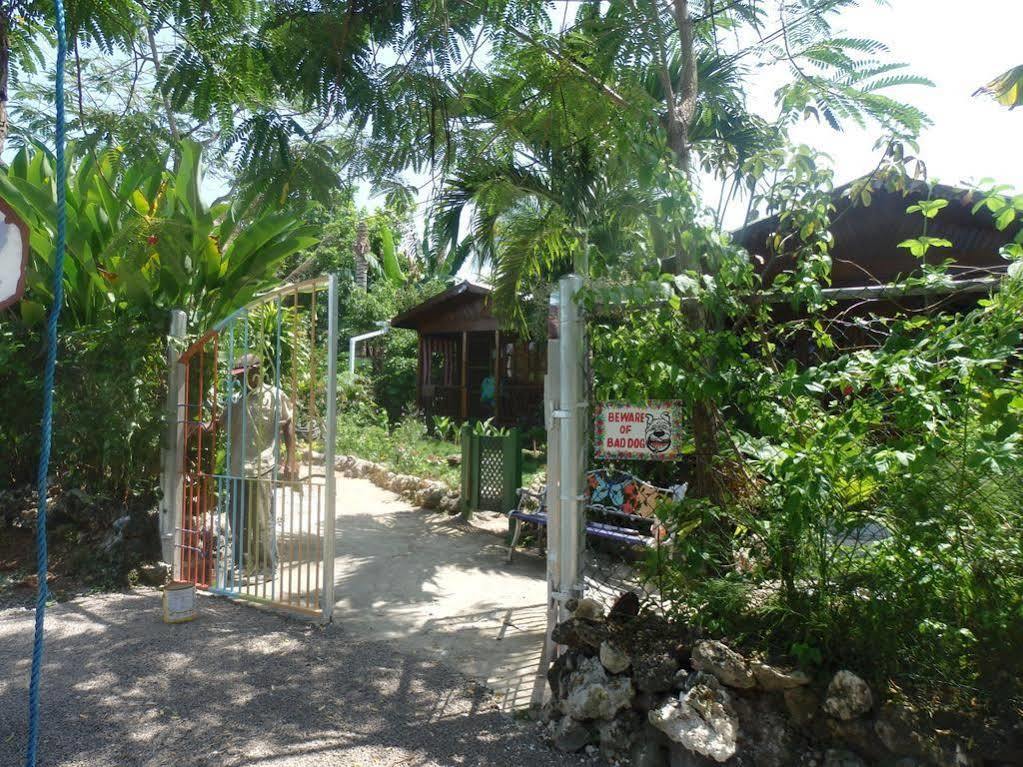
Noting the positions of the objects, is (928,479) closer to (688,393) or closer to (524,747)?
(688,393)

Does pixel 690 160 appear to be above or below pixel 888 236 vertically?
below

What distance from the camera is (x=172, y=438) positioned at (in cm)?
679

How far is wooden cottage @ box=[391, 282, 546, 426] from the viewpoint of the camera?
1608 centimetres

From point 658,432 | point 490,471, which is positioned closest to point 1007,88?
point 658,432

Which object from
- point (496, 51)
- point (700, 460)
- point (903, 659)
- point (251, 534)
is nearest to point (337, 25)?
point (496, 51)

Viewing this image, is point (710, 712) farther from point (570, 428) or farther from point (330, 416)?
point (330, 416)

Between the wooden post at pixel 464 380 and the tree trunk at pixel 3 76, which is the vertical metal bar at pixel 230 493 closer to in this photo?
the tree trunk at pixel 3 76

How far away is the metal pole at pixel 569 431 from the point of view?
411 centimetres

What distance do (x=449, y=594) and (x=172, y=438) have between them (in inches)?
106

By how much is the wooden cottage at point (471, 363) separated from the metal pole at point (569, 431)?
33.8 feet

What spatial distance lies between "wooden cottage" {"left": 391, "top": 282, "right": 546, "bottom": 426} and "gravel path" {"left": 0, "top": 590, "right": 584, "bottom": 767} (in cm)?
978

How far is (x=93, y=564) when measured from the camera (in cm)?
661

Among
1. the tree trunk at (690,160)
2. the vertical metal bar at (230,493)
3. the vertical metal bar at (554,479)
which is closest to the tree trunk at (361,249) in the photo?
the vertical metal bar at (230,493)

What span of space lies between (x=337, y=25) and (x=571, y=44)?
72.1 inches
